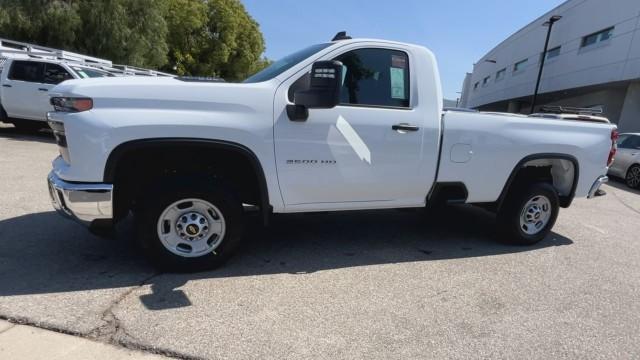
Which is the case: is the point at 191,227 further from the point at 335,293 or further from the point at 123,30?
the point at 123,30

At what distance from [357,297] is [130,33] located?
2236 centimetres

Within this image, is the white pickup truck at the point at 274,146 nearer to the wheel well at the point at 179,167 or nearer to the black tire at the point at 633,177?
the wheel well at the point at 179,167

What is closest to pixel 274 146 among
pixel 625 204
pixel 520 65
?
pixel 625 204

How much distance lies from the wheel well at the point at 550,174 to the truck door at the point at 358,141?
1.27 meters

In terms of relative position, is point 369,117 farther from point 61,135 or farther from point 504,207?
point 61,135

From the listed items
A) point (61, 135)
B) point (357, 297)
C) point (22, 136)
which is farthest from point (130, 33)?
point (357, 297)

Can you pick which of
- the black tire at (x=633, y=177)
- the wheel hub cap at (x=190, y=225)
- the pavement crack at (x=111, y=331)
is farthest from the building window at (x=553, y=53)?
the pavement crack at (x=111, y=331)

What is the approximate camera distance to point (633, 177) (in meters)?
11.1

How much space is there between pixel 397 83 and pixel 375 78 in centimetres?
24

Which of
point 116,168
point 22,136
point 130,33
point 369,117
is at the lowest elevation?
point 22,136

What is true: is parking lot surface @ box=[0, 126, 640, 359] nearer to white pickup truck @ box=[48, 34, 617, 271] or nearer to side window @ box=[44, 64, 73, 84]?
white pickup truck @ box=[48, 34, 617, 271]

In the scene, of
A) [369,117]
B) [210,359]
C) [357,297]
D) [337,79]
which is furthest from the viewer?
[369,117]

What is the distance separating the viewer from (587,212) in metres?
7.08

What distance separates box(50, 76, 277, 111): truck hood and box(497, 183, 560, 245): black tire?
119 inches
